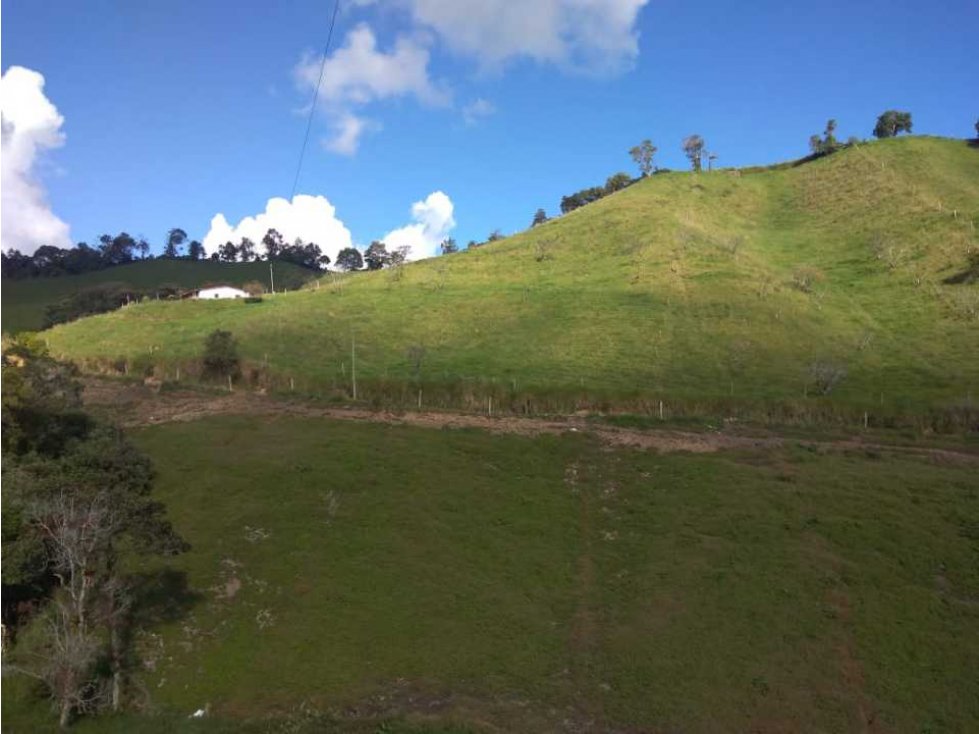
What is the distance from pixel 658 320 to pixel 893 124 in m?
102

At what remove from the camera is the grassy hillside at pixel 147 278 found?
12161 centimetres

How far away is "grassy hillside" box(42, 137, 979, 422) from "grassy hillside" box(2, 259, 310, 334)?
5220 centimetres

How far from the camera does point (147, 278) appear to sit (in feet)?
440

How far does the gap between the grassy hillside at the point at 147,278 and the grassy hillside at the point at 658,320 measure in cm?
5220

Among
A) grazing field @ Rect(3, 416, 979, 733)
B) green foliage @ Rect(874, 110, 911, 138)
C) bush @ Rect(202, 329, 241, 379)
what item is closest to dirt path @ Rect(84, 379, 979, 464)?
grazing field @ Rect(3, 416, 979, 733)

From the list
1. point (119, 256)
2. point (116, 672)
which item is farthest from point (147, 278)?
point (116, 672)

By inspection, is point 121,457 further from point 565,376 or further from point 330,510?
point 565,376

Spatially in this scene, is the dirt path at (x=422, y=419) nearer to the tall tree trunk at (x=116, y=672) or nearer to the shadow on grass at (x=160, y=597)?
the shadow on grass at (x=160, y=597)

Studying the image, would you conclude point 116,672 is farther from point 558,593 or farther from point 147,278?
point 147,278

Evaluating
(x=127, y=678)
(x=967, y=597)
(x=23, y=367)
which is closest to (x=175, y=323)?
(x=23, y=367)

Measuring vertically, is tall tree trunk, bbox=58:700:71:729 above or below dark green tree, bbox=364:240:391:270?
below

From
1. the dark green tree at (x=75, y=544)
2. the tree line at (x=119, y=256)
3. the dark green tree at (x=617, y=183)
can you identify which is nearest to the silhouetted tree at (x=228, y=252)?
the tree line at (x=119, y=256)

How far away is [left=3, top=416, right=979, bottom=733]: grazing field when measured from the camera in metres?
18.2

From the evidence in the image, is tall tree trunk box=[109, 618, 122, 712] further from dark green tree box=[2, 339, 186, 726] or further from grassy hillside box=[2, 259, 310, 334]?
grassy hillside box=[2, 259, 310, 334]
